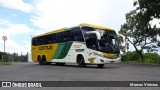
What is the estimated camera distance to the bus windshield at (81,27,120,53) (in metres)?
28.5

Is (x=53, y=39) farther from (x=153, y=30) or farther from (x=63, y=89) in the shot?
(x=63, y=89)

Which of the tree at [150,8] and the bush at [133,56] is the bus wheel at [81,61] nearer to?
the tree at [150,8]

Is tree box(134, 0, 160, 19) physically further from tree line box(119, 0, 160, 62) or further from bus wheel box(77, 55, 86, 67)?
bus wheel box(77, 55, 86, 67)

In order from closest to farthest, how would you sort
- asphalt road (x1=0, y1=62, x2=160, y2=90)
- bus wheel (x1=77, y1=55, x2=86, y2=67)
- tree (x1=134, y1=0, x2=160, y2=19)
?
asphalt road (x1=0, y1=62, x2=160, y2=90), bus wheel (x1=77, y1=55, x2=86, y2=67), tree (x1=134, y1=0, x2=160, y2=19)

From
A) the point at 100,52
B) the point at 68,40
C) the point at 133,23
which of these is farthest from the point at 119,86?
the point at 133,23

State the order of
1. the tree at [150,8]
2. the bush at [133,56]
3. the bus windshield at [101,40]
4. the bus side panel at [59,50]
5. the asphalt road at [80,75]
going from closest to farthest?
the asphalt road at [80,75] < the bus windshield at [101,40] < the bus side panel at [59,50] < the tree at [150,8] < the bush at [133,56]

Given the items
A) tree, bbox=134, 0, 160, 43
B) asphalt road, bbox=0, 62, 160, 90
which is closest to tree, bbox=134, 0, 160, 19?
tree, bbox=134, 0, 160, 43

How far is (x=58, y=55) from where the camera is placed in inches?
1331

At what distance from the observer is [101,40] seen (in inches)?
1127

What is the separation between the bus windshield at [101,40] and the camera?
1122 inches

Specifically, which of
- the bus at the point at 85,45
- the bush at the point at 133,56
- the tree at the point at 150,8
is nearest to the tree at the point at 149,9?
the tree at the point at 150,8

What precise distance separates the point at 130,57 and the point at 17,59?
25.7 metres

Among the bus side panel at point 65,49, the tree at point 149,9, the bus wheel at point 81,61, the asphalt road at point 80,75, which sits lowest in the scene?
the asphalt road at point 80,75

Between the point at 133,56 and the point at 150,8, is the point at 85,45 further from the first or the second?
the point at 133,56
